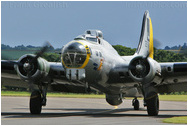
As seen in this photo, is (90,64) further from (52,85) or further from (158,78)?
(52,85)

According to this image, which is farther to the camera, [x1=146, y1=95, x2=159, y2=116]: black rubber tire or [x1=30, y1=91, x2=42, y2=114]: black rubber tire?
[x1=30, y1=91, x2=42, y2=114]: black rubber tire

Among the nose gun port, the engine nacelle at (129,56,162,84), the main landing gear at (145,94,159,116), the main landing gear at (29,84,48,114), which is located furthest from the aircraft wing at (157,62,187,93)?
the main landing gear at (29,84,48,114)

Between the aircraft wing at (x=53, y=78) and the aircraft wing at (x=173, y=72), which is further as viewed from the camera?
the aircraft wing at (x=53, y=78)

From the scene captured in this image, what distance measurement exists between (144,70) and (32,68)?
6.40 metres

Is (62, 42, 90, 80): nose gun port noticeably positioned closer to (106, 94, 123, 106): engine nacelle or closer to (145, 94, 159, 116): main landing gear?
(145, 94, 159, 116): main landing gear

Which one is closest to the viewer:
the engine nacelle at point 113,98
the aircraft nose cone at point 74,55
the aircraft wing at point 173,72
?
the aircraft nose cone at point 74,55

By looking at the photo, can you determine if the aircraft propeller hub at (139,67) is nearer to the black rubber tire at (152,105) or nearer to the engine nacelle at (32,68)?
the black rubber tire at (152,105)

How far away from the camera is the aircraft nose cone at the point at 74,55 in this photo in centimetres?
1791

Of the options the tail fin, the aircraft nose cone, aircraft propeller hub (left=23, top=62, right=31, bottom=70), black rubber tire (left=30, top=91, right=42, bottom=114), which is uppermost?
the tail fin

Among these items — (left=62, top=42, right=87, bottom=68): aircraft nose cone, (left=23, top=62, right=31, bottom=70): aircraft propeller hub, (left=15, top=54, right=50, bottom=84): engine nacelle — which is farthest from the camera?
(left=15, top=54, right=50, bottom=84): engine nacelle

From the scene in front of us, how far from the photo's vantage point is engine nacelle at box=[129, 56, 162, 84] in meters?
19.4

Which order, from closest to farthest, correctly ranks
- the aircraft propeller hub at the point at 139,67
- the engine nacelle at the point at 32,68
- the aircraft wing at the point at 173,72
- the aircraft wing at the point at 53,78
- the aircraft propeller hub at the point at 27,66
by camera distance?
the aircraft propeller hub at the point at 139,67 < the aircraft propeller hub at the point at 27,66 < the aircraft wing at the point at 173,72 < the engine nacelle at the point at 32,68 < the aircraft wing at the point at 53,78

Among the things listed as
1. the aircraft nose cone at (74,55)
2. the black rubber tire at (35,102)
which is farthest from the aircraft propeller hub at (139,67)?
the black rubber tire at (35,102)

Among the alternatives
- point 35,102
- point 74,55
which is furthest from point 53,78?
point 74,55
